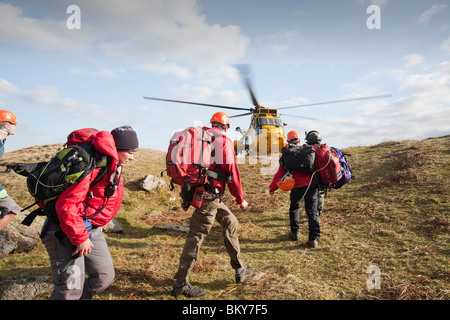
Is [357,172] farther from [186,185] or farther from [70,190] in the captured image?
[70,190]

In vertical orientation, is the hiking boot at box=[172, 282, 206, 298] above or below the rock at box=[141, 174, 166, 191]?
below

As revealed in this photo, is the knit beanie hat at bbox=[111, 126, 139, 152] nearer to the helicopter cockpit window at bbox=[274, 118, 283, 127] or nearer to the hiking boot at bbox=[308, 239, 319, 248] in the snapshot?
the hiking boot at bbox=[308, 239, 319, 248]

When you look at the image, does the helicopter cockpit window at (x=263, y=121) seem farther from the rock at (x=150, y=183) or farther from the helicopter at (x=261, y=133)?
the rock at (x=150, y=183)

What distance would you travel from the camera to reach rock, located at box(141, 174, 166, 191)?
40.0 feet

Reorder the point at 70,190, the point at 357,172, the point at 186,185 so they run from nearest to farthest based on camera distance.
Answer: the point at 70,190 < the point at 186,185 < the point at 357,172

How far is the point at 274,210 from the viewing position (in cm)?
1045

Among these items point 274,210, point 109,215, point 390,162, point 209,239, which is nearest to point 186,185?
point 109,215

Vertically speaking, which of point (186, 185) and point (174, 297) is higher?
point (186, 185)

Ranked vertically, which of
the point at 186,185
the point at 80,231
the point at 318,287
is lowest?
the point at 318,287

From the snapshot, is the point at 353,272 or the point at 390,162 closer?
the point at 353,272

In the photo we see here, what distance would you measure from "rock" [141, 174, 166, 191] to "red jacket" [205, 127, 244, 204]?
8050 mm

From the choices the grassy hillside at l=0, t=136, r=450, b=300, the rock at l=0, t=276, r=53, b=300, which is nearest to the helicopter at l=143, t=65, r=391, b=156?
the grassy hillside at l=0, t=136, r=450, b=300

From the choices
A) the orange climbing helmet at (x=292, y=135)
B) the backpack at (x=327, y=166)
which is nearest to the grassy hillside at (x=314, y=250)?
the backpack at (x=327, y=166)
